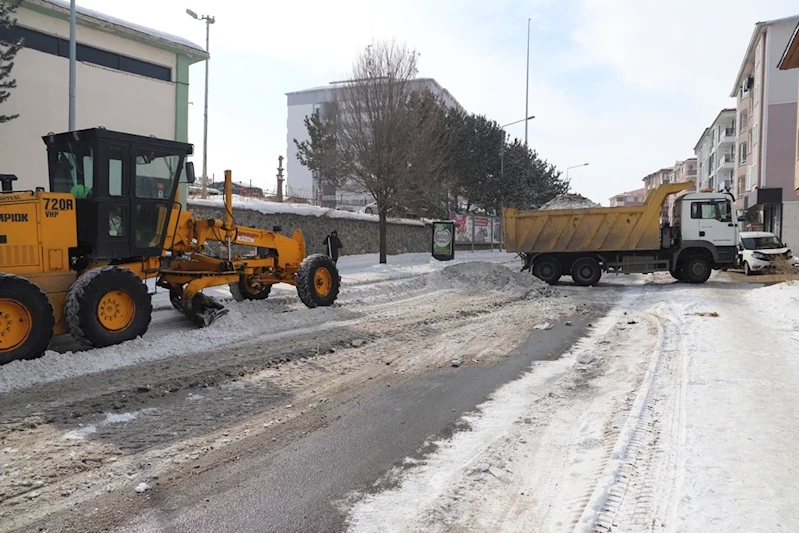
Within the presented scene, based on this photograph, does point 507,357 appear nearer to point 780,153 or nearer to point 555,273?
point 555,273

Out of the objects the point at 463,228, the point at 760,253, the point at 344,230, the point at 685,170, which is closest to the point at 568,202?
the point at 463,228

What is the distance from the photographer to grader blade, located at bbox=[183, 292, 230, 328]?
9.39 m

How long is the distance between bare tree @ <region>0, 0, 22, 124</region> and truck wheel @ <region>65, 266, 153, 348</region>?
12.4 metres

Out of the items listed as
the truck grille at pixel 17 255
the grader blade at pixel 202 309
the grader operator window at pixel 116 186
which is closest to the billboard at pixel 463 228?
the grader blade at pixel 202 309

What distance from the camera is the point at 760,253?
71.1 feet

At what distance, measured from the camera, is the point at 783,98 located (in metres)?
39.6

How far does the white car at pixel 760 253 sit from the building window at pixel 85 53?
22.4 m

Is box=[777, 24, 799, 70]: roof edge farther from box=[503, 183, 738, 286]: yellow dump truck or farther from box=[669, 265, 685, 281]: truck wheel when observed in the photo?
box=[669, 265, 685, 281]: truck wheel

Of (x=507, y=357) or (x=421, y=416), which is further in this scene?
(x=507, y=357)

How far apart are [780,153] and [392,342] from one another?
1625 inches

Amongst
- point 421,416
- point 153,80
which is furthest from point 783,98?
point 421,416

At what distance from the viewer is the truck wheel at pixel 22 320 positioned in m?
6.65

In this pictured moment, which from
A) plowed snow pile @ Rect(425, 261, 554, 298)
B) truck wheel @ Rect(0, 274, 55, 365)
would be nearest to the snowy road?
truck wheel @ Rect(0, 274, 55, 365)

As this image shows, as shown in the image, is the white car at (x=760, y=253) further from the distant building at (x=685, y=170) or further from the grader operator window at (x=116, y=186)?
the distant building at (x=685, y=170)
